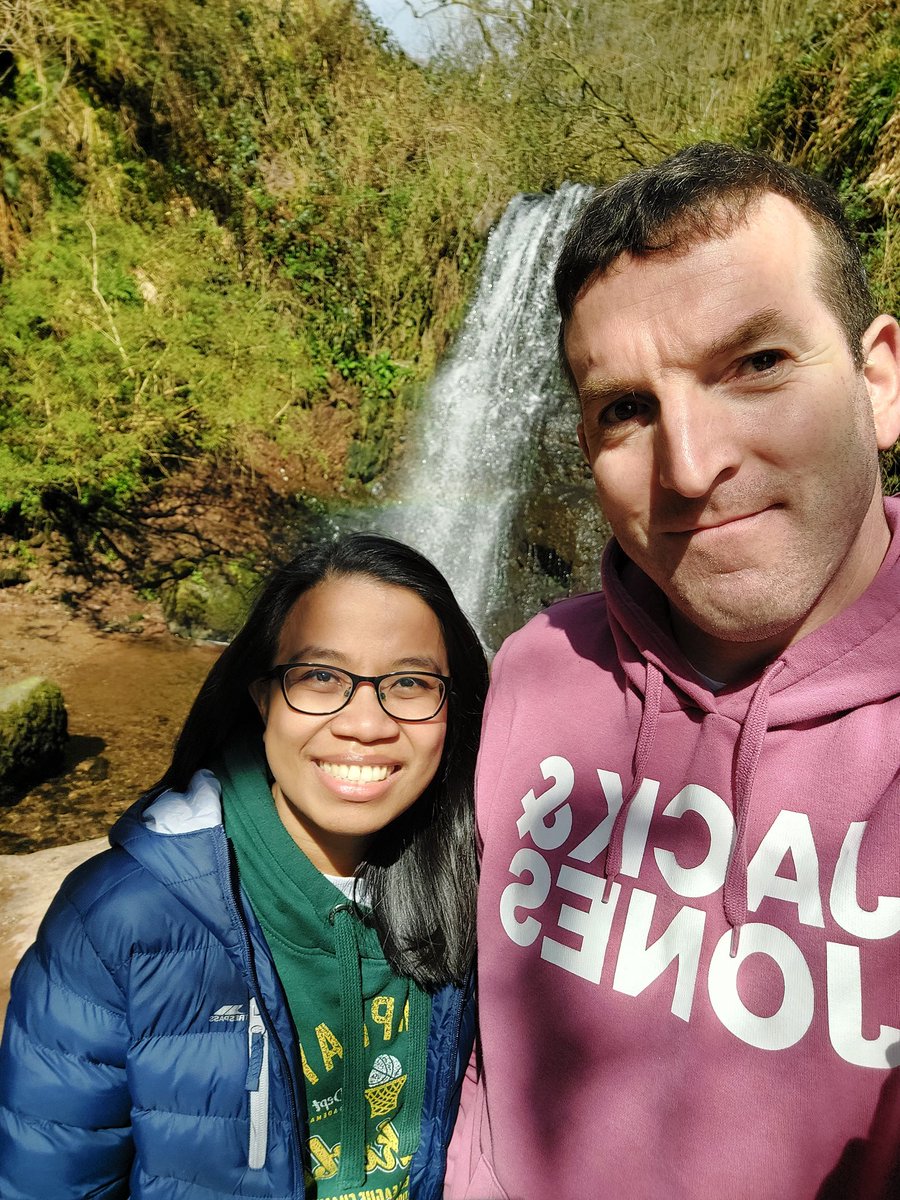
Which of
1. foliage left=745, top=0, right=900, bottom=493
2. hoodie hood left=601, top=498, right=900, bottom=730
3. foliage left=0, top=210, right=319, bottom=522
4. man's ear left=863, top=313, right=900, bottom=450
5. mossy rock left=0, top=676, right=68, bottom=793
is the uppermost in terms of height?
foliage left=745, top=0, right=900, bottom=493

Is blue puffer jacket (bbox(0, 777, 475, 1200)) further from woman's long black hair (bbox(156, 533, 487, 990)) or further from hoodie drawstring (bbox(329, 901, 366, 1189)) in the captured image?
woman's long black hair (bbox(156, 533, 487, 990))

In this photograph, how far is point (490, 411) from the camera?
866 centimetres

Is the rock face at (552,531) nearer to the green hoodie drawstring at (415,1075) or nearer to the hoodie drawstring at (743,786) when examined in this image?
the green hoodie drawstring at (415,1075)

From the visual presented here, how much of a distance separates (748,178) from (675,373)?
289 millimetres

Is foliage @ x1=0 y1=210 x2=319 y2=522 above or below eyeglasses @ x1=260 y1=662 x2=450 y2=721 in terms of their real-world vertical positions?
above

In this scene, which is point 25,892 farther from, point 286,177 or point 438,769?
point 286,177

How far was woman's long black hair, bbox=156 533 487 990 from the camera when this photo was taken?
157 centimetres

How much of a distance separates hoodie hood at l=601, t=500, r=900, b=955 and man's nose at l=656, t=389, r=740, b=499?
0.26 m

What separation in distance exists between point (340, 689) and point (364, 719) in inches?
3.3

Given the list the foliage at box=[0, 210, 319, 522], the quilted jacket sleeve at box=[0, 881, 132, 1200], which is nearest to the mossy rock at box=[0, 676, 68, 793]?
the foliage at box=[0, 210, 319, 522]

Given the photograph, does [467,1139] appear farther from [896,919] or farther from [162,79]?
[162,79]

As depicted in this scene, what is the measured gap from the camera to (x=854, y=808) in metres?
0.95

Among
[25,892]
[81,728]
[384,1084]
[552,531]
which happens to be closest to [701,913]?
[384,1084]

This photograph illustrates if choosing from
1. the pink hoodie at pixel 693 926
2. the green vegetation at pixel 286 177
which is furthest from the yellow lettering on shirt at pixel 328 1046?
the green vegetation at pixel 286 177
